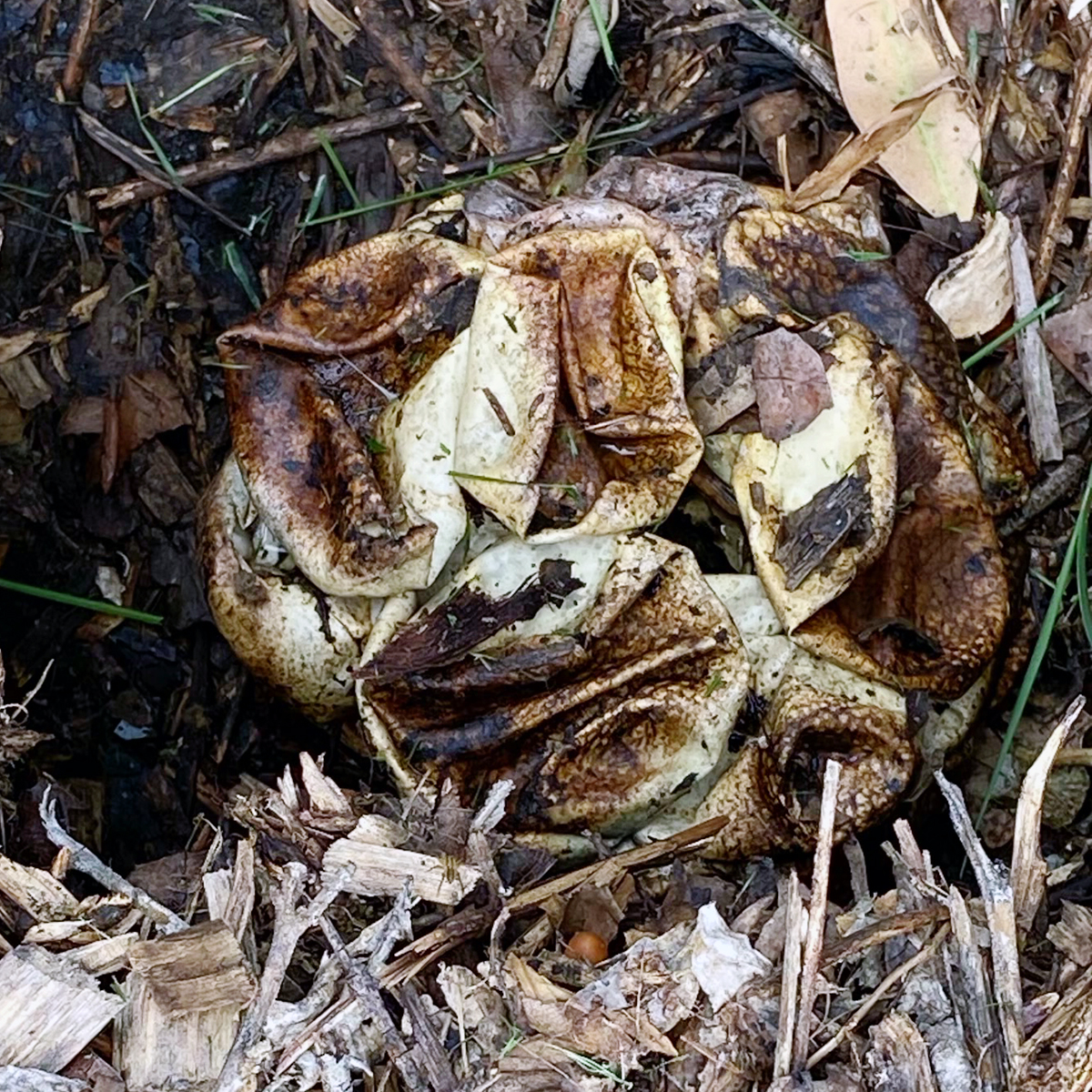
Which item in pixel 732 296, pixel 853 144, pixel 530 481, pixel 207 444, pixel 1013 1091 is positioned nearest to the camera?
pixel 1013 1091

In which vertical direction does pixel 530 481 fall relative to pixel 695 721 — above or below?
above

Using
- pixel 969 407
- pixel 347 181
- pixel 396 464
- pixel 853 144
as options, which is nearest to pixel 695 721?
pixel 396 464

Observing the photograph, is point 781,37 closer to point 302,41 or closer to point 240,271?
point 302,41

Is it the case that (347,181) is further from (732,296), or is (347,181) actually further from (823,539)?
(823,539)

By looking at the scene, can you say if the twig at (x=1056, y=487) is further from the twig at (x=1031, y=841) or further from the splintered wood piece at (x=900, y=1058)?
the splintered wood piece at (x=900, y=1058)

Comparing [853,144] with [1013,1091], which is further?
[853,144]

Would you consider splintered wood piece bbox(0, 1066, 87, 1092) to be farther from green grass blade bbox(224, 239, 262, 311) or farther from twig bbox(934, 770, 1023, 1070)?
green grass blade bbox(224, 239, 262, 311)

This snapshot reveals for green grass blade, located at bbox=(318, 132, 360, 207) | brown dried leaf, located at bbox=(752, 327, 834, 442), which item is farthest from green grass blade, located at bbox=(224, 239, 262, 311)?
brown dried leaf, located at bbox=(752, 327, 834, 442)
